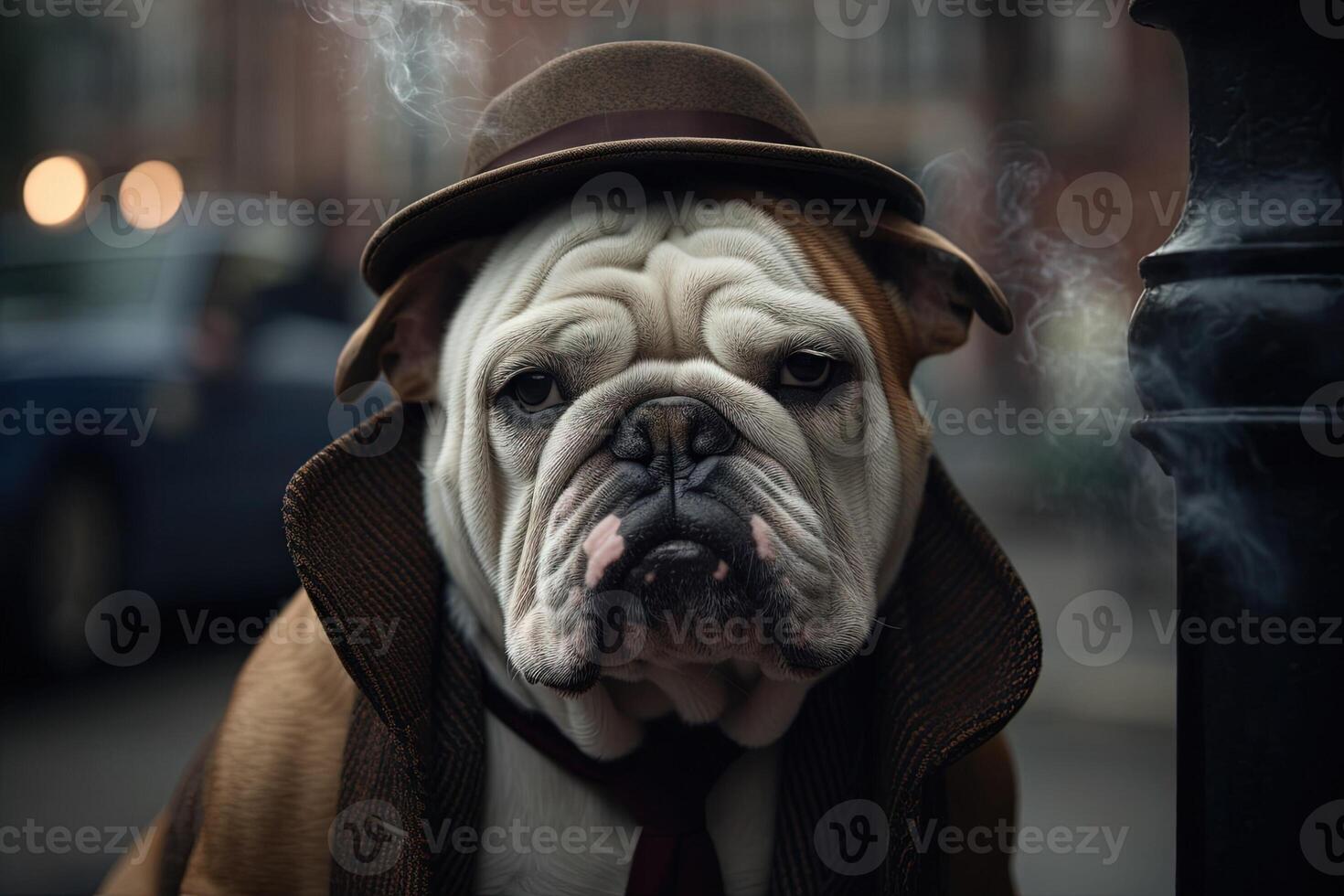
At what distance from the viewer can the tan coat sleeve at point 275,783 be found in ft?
5.36

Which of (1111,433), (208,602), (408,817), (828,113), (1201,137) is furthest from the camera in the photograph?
(828,113)

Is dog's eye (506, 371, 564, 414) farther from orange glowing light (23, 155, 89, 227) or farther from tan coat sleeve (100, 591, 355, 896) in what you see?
orange glowing light (23, 155, 89, 227)

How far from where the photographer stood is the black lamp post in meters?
1.21

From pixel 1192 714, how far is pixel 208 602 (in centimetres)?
413

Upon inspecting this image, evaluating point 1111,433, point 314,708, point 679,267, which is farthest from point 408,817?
point 1111,433

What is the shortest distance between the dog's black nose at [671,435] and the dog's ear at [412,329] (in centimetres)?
48

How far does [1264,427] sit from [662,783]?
931 mm

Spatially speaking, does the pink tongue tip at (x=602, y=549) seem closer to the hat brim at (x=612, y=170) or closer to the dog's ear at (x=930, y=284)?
the hat brim at (x=612, y=170)

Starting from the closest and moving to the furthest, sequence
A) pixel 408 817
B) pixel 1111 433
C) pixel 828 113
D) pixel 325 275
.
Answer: pixel 408 817 → pixel 1111 433 → pixel 325 275 → pixel 828 113

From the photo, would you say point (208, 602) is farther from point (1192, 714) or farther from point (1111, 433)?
point (1192, 714)

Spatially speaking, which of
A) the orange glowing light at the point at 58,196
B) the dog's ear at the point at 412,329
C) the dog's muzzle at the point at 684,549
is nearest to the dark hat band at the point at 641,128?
the dog's ear at the point at 412,329

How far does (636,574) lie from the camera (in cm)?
140

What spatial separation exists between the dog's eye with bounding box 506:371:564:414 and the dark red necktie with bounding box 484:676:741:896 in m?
0.45

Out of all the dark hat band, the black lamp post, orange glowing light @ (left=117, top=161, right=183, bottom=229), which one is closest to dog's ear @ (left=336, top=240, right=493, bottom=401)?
the dark hat band
